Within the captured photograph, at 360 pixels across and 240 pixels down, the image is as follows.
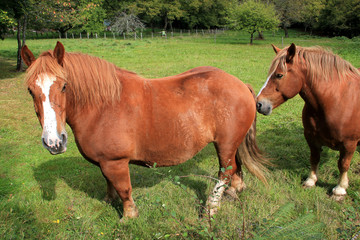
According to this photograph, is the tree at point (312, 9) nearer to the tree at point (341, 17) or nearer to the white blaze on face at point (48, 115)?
the tree at point (341, 17)

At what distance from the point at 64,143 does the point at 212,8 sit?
2209 inches

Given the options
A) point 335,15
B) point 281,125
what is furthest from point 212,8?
point 281,125

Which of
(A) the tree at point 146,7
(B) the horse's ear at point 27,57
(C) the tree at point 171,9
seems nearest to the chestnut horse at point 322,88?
(B) the horse's ear at point 27,57

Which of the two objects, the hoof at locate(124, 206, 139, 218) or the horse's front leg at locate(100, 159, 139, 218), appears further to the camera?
the hoof at locate(124, 206, 139, 218)

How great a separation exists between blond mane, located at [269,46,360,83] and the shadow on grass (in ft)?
6.82

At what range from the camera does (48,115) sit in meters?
2.21

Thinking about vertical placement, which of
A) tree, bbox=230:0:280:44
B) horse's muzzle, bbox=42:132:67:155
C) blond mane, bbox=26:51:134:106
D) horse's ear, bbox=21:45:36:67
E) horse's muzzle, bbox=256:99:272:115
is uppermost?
tree, bbox=230:0:280:44

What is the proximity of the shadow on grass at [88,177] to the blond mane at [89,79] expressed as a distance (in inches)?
58.8

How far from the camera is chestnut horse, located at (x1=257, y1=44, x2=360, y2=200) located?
308 cm

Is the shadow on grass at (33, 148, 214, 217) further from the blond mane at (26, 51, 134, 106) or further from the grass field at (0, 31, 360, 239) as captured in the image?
the blond mane at (26, 51, 134, 106)

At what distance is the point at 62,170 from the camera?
440 cm

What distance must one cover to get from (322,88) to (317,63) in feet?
1.05

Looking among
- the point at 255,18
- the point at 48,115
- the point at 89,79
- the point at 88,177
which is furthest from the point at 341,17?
the point at 48,115

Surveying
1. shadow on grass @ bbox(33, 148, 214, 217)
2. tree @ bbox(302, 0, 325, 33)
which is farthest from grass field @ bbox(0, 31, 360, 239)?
tree @ bbox(302, 0, 325, 33)
